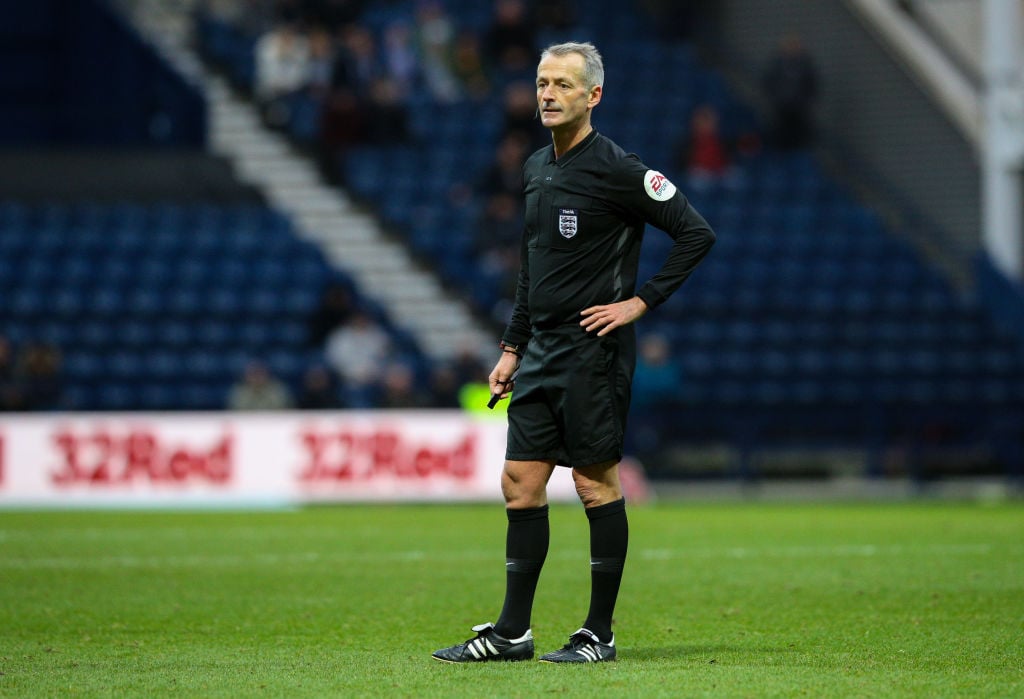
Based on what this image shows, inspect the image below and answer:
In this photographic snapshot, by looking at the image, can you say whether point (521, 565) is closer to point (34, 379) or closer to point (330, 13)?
point (34, 379)

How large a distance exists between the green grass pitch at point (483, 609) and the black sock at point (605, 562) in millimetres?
211

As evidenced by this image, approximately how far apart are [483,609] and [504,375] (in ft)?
5.90

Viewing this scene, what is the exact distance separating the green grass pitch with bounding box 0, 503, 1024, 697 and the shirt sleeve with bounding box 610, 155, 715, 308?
1348mm

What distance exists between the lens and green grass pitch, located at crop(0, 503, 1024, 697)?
5.44m

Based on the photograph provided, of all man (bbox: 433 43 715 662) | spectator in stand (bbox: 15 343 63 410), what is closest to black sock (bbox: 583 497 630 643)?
man (bbox: 433 43 715 662)

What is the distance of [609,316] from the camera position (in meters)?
5.85

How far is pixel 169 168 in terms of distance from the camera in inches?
891

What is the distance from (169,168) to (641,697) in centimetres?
1867

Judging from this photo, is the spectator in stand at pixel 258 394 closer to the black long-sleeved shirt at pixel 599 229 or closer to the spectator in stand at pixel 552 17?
the spectator in stand at pixel 552 17

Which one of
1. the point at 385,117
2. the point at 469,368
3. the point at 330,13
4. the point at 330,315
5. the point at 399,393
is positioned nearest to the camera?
the point at 399,393

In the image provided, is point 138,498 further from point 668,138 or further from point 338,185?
point 668,138

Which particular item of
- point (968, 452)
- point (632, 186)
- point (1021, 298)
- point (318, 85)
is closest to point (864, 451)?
point (968, 452)

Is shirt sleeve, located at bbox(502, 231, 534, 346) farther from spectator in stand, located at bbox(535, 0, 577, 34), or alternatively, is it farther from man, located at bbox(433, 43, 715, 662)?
spectator in stand, located at bbox(535, 0, 577, 34)

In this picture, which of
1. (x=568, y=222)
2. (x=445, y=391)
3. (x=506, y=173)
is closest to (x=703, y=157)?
(x=506, y=173)
